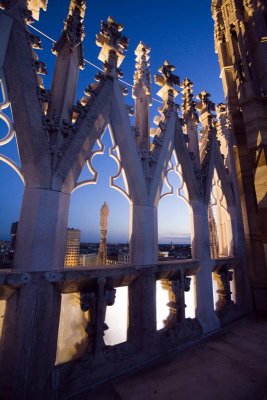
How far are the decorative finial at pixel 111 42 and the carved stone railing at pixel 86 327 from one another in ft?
11.3

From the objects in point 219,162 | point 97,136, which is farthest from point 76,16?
point 219,162

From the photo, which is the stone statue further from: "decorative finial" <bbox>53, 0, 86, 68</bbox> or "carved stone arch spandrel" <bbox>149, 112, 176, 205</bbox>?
"decorative finial" <bbox>53, 0, 86, 68</bbox>

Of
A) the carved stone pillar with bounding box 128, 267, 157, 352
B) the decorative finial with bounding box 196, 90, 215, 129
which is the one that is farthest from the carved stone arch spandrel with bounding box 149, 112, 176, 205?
the decorative finial with bounding box 196, 90, 215, 129

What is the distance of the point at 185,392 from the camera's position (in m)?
2.12

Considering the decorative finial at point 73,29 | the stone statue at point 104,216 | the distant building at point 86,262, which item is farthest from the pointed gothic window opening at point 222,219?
the distant building at point 86,262

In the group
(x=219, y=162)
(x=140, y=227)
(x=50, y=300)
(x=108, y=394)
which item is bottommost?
(x=108, y=394)

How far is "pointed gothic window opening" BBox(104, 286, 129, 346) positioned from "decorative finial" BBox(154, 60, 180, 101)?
4.40m

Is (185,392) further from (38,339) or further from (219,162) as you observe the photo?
(219,162)

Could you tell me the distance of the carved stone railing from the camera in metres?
1.89

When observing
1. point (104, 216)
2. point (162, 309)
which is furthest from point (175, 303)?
point (104, 216)

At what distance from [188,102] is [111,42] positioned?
7.36 feet

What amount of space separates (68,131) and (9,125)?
0.66 m

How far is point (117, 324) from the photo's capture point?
323 centimetres

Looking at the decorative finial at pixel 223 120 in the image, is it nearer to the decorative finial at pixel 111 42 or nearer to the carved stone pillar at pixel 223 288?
the decorative finial at pixel 111 42
